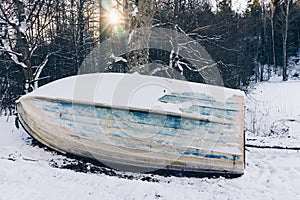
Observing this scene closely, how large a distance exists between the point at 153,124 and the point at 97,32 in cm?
1040

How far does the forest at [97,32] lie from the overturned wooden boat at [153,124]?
1944mm

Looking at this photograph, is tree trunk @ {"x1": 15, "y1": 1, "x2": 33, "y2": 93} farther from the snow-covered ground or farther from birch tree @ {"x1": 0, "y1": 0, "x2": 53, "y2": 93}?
the snow-covered ground

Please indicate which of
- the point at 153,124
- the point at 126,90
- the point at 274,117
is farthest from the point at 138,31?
the point at 274,117

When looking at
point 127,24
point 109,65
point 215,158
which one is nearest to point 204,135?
point 215,158

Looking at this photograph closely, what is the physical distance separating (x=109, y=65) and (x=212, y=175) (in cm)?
440

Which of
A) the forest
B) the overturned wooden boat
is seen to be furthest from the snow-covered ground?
the forest

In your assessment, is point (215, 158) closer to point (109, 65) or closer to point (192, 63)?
point (109, 65)

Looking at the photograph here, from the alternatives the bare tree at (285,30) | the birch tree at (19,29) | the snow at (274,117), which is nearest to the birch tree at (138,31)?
the birch tree at (19,29)

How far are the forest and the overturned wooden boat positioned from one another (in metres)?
1.94

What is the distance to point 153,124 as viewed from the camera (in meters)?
3.67

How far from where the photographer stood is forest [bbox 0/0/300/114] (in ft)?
19.3

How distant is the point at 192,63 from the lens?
29.6ft

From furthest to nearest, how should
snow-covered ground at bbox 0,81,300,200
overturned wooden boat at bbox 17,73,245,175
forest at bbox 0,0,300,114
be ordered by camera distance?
1. forest at bbox 0,0,300,114
2. overturned wooden boat at bbox 17,73,245,175
3. snow-covered ground at bbox 0,81,300,200

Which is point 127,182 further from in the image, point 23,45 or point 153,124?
point 23,45
